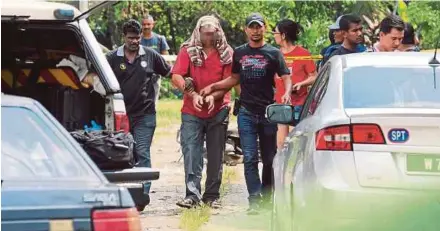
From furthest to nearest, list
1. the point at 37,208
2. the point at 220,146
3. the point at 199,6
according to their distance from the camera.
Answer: the point at 199,6 → the point at 220,146 → the point at 37,208

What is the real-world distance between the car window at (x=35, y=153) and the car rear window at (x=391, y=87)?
2.14 meters

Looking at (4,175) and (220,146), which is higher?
(4,175)

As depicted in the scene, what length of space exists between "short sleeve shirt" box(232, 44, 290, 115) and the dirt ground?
106cm

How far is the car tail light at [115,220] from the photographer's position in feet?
14.9

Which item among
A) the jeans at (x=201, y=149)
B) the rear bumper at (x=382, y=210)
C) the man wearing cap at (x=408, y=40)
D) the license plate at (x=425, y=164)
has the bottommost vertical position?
the jeans at (x=201, y=149)

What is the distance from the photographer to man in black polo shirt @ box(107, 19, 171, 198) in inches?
419

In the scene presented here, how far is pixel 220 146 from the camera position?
35.0 feet

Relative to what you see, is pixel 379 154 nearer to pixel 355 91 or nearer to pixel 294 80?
pixel 355 91

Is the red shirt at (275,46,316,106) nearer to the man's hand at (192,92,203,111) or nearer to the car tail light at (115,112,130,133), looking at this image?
the man's hand at (192,92,203,111)

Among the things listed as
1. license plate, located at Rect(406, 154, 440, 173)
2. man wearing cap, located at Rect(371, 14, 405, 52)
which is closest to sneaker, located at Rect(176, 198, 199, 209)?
man wearing cap, located at Rect(371, 14, 405, 52)

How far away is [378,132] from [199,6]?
28487 millimetres

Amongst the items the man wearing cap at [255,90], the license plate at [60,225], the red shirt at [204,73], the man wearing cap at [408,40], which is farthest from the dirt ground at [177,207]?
the license plate at [60,225]

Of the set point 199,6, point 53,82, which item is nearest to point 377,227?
point 53,82

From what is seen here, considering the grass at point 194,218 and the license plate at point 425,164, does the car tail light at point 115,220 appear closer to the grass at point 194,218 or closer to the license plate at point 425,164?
the license plate at point 425,164
